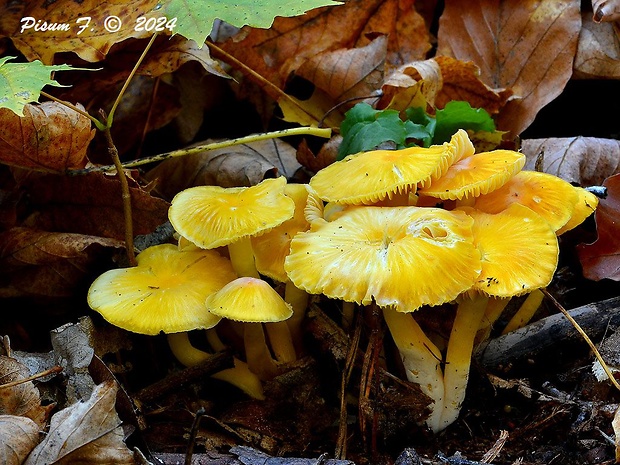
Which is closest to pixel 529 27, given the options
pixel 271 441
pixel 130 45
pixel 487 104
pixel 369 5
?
pixel 487 104

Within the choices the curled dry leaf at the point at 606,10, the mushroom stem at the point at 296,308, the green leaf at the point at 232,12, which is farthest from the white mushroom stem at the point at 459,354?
the curled dry leaf at the point at 606,10

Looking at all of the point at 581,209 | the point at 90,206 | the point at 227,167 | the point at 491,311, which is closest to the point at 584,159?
the point at 581,209

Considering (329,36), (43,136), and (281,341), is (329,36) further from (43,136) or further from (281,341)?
(281,341)

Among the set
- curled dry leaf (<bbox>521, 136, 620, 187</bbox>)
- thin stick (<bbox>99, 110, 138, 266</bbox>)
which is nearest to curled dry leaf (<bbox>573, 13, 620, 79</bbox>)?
curled dry leaf (<bbox>521, 136, 620, 187</bbox>)

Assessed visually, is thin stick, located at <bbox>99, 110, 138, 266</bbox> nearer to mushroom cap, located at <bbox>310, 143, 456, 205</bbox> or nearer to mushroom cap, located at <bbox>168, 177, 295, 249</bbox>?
mushroom cap, located at <bbox>168, 177, 295, 249</bbox>

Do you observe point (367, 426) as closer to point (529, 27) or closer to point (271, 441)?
point (271, 441)

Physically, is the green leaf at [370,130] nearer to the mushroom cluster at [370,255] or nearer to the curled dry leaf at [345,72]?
the mushroom cluster at [370,255]
